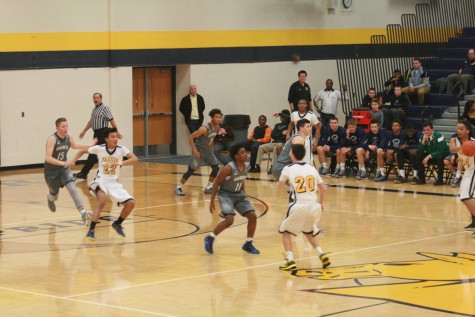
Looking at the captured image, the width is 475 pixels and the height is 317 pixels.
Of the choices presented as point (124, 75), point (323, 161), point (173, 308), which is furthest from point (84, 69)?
point (173, 308)

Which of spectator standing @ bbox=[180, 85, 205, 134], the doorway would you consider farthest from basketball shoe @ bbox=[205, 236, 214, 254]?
the doorway

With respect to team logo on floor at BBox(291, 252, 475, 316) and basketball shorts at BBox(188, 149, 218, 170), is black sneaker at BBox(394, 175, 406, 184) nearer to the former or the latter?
basketball shorts at BBox(188, 149, 218, 170)

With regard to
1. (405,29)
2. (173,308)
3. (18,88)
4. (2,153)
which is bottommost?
(173,308)

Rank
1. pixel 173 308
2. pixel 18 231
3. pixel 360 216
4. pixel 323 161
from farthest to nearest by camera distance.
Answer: pixel 323 161 → pixel 360 216 → pixel 18 231 → pixel 173 308

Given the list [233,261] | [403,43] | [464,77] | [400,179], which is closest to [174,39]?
[403,43]

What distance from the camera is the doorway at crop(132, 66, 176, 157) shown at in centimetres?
2783

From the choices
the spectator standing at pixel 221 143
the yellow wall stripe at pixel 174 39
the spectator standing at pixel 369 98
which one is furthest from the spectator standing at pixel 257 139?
the yellow wall stripe at pixel 174 39

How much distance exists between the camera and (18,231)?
16344mm

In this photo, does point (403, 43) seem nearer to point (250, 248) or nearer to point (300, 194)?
point (250, 248)

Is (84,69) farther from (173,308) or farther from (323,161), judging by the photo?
(173,308)

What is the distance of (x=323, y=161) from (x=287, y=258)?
434 inches

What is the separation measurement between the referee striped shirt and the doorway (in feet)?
15.7

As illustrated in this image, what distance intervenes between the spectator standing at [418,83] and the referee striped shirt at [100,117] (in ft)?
27.9

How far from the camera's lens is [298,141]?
14.7 meters
